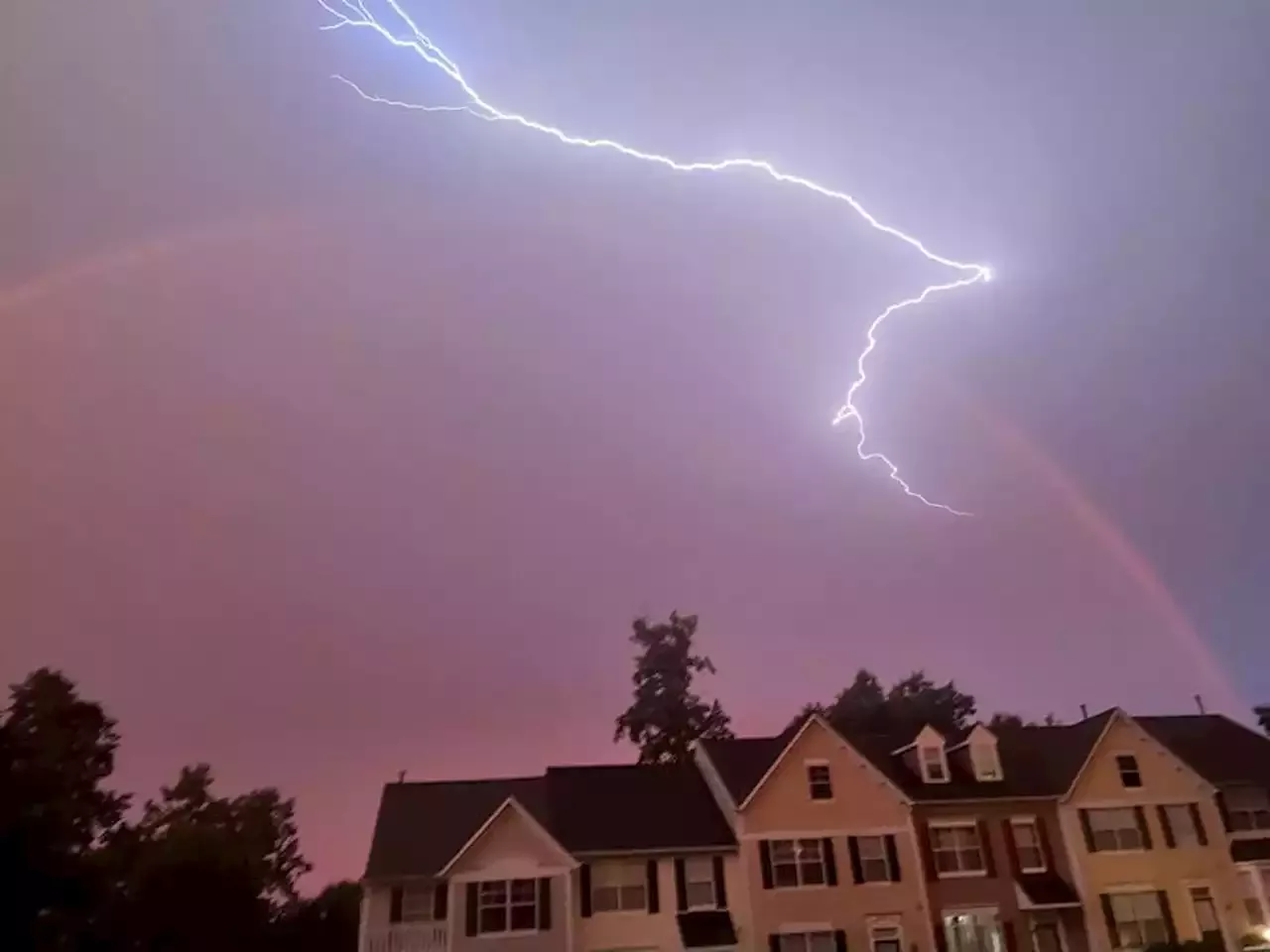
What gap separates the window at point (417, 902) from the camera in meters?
26.2

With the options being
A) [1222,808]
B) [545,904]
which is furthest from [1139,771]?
[545,904]

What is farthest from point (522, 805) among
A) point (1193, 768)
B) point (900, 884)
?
point (1193, 768)

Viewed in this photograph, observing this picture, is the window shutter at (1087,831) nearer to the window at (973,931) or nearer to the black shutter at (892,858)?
the window at (973,931)

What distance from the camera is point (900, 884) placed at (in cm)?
2825

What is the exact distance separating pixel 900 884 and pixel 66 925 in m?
23.9

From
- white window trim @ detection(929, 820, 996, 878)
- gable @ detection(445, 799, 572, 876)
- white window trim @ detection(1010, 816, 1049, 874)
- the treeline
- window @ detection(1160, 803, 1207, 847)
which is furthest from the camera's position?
the treeline

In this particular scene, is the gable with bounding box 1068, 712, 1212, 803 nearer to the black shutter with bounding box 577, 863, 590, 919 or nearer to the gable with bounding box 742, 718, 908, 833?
the gable with bounding box 742, 718, 908, 833

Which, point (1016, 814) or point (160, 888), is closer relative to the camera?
point (1016, 814)

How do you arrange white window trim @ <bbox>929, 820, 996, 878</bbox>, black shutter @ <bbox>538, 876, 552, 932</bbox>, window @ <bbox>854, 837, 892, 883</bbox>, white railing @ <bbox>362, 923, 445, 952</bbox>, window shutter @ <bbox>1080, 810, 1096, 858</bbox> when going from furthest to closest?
window shutter @ <bbox>1080, 810, 1096, 858</bbox> → white window trim @ <bbox>929, 820, 996, 878</bbox> → window @ <bbox>854, 837, 892, 883</bbox> → black shutter @ <bbox>538, 876, 552, 932</bbox> → white railing @ <bbox>362, 923, 445, 952</bbox>

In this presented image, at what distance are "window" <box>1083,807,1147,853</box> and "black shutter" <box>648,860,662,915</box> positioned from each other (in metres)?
13.3

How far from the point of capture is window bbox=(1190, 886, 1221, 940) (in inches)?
1141

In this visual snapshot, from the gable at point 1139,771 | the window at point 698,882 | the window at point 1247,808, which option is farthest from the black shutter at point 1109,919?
the window at point 698,882

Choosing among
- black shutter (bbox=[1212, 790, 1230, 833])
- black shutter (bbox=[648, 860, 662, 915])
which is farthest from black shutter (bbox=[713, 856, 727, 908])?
black shutter (bbox=[1212, 790, 1230, 833])

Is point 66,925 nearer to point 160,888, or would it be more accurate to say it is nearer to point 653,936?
point 160,888
